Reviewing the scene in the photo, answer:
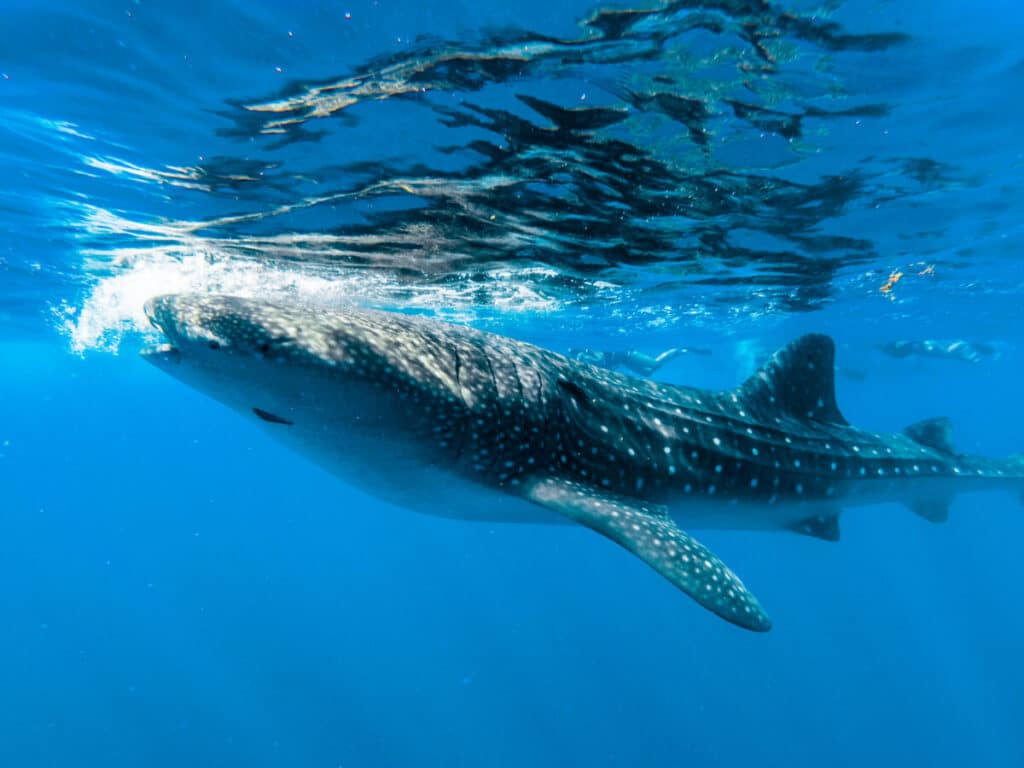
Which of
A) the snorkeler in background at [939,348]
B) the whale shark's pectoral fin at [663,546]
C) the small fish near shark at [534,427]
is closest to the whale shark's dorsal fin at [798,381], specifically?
the small fish near shark at [534,427]

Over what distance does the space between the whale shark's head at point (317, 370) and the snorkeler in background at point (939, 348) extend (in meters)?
34.0

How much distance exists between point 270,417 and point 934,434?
9.09 meters

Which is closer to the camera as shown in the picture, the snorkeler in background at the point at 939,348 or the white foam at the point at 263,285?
the white foam at the point at 263,285

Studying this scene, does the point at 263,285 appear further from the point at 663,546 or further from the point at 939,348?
the point at 939,348

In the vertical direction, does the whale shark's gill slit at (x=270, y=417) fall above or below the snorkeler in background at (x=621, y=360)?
above

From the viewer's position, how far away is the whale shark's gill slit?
14.0 feet

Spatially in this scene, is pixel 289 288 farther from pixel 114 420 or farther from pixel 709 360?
pixel 114 420

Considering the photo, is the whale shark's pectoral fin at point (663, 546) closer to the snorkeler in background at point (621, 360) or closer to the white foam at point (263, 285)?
the white foam at point (263, 285)

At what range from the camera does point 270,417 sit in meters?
4.32

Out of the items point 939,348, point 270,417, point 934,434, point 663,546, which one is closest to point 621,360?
point 934,434

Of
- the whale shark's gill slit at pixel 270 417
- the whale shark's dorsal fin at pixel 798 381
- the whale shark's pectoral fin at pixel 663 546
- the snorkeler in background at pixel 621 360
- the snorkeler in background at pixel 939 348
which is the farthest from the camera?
the snorkeler in background at pixel 939 348

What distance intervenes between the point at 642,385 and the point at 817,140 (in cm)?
531

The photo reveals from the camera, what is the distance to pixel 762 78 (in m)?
6.93

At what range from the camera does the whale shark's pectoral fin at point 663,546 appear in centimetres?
391
